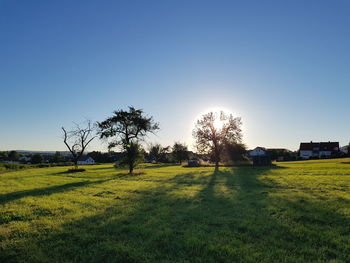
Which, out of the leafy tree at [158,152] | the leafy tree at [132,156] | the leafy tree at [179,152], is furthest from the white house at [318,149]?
the leafy tree at [132,156]

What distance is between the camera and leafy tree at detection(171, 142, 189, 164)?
88.8 metres

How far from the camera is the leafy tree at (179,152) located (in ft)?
291

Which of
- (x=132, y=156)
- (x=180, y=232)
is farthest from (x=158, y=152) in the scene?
(x=180, y=232)

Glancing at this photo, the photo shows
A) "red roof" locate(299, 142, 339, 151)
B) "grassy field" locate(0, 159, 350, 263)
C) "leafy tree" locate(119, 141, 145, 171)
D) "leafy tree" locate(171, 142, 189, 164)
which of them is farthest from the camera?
"red roof" locate(299, 142, 339, 151)

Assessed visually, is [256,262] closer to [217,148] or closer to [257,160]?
[217,148]

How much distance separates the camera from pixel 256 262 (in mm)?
4910

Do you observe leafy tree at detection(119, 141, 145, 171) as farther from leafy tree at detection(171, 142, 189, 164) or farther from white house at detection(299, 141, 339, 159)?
white house at detection(299, 141, 339, 159)

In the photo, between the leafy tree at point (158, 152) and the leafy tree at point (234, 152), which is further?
the leafy tree at point (158, 152)

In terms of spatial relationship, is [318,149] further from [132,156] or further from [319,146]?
[132,156]

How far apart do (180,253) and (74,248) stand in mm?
2960

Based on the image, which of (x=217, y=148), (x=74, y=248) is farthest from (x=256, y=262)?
(x=217, y=148)

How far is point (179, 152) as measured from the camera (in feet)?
291

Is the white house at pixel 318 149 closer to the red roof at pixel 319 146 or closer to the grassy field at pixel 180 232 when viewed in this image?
the red roof at pixel 319 146

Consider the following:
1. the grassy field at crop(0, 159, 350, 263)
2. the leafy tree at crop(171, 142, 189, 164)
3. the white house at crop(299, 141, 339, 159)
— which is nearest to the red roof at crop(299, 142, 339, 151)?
the white house at crop(299, 141, 339, 159)
